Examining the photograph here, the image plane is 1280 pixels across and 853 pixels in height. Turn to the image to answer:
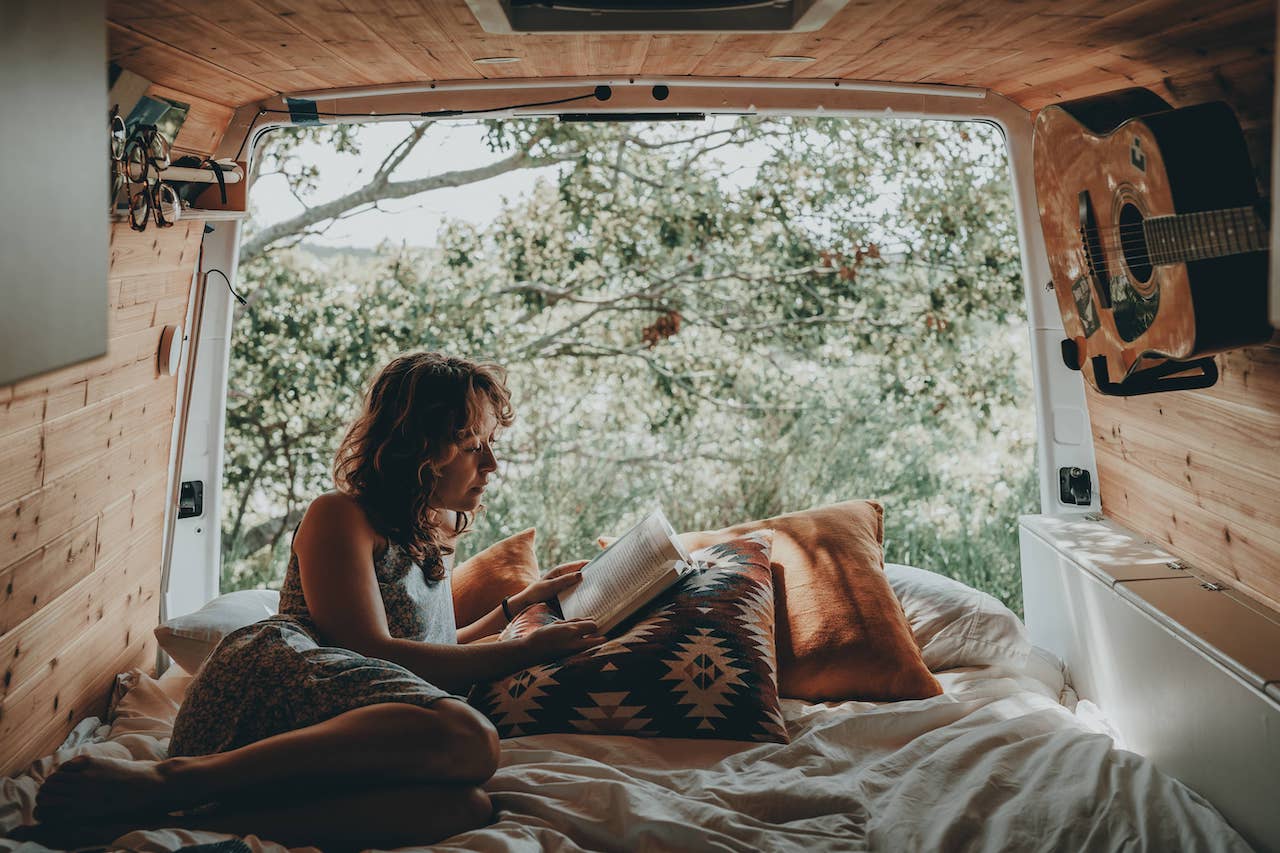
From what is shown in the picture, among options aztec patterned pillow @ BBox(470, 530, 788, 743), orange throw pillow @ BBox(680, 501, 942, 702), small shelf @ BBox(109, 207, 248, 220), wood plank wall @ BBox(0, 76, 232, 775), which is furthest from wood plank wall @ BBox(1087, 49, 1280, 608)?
wood plank wall @ BBox(0, 76, 232, 775)

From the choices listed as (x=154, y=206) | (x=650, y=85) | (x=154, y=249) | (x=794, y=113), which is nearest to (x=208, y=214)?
(x=154, y=249)

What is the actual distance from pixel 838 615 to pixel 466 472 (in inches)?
39.0

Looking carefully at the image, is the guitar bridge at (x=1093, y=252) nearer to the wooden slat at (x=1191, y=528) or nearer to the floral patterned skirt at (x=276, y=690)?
the wooden slat at (x=1191, y=528)

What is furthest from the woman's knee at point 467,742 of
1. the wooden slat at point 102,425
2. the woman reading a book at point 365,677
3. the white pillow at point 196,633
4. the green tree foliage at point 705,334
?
the green tree foliage at point 705,334

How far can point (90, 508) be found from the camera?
2.43m

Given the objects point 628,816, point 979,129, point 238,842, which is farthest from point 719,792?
point 979,129

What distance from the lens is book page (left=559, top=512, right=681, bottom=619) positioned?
2.34m

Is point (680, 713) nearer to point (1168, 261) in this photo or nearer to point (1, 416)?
point (1168, 261)

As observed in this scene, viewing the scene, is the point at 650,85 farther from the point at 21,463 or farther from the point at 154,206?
the point at 21,463

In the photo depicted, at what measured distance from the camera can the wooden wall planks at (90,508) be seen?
204 cm

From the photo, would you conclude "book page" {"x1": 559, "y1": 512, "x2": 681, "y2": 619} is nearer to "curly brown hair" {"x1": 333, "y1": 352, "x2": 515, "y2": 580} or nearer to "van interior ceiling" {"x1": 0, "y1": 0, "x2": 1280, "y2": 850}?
"curly brown hair" {"x1": 333, "y1": 352, "x2": 515, "y2": 580}

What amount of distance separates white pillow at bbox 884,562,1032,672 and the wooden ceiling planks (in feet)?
4.42

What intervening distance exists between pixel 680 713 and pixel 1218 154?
58.8 inches

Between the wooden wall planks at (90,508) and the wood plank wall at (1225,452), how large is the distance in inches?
89.5
